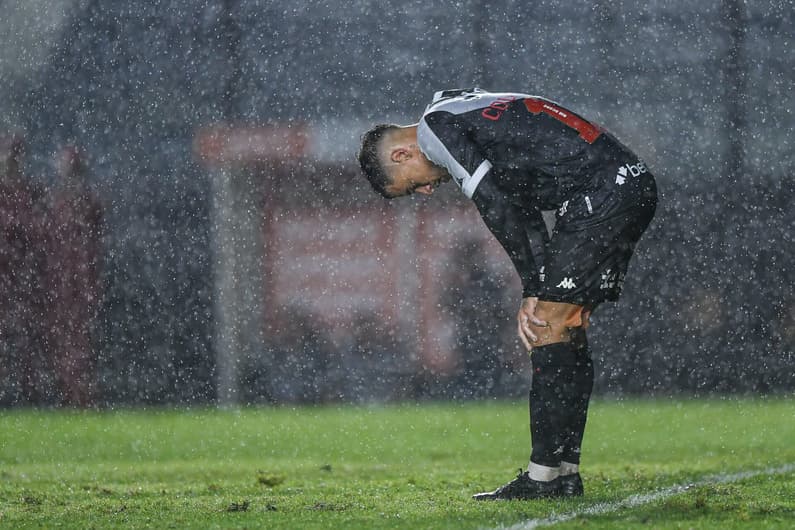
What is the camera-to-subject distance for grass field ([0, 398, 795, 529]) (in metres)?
3.32

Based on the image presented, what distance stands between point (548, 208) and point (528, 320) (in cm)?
38

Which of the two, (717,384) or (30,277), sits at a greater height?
(30,277)

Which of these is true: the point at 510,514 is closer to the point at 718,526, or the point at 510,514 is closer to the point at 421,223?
the point at 718,526

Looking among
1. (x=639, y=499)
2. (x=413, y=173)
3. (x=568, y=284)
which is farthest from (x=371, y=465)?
(x=568, y=284)

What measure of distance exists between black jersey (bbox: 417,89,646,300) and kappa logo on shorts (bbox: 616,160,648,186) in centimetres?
2

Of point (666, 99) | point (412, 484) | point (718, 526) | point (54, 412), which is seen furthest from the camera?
point (666, 99)

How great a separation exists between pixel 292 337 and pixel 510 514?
5452 millimetres

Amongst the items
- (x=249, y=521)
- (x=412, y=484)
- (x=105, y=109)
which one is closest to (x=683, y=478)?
(x=412, y=484)

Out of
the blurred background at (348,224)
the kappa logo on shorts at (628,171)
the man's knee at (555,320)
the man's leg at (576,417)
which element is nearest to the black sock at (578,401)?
the man's leg at (576,417)

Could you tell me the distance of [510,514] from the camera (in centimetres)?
322

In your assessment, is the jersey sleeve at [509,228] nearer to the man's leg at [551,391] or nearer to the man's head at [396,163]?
the man's leg at [551,391]

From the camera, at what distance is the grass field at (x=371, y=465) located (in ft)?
10.9

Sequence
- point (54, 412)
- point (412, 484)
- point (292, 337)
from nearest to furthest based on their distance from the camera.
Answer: point (412, 484) → point (54, 412) → point (292, 337)

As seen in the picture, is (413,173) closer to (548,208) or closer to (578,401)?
(548,208)
